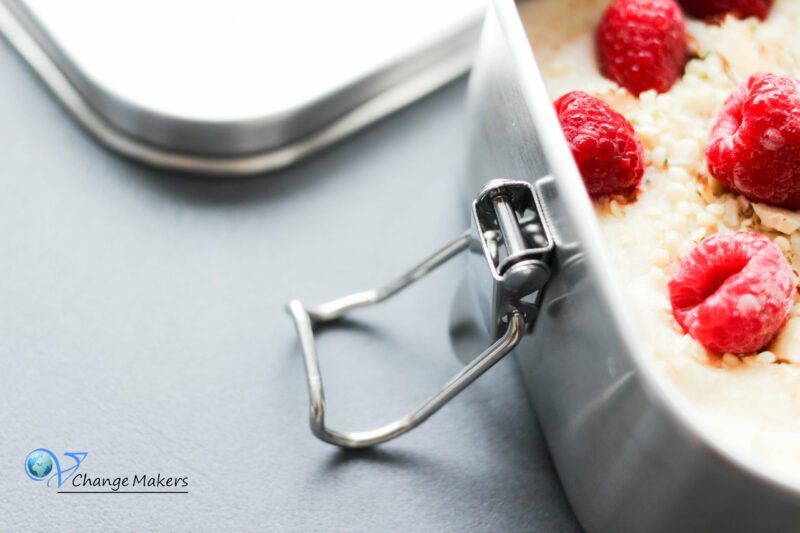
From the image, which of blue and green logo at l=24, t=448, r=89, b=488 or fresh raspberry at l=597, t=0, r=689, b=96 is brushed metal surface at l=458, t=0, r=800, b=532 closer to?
fresh raspberry at l=597, t=0, r=689, b=96

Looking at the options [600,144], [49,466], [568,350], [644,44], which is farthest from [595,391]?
[49,466]

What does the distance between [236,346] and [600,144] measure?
332 mm

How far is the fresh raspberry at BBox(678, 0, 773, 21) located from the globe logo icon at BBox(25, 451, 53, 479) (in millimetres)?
643

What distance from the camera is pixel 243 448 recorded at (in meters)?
0.71

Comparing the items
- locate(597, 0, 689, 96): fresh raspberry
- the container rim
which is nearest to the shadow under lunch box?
the container rim

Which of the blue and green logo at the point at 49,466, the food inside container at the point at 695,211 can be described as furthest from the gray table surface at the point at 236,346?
the food inside container at the point at 695,211

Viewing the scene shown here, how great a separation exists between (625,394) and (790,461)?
131 mm

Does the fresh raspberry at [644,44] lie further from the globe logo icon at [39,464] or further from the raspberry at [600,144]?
the globe logo icon at [39,464]

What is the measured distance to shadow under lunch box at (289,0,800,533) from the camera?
1.71 ft

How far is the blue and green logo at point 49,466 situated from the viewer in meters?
0.69

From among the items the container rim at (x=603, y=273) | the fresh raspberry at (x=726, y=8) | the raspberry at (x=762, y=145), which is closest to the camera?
the container rim at (x=603, y=273)

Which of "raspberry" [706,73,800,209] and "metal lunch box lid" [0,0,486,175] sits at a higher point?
"metal lunch box lid" [0,0,486,175]

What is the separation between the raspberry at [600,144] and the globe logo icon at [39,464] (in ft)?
1.48

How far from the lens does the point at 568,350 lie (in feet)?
1.99
